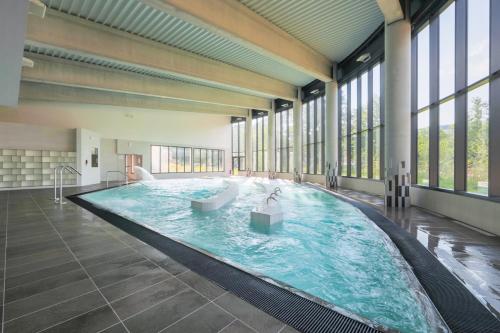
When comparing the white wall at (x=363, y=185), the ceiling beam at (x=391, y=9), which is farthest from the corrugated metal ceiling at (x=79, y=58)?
the white wall at (x=363, y=185)

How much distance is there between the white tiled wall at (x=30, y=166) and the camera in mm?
9633

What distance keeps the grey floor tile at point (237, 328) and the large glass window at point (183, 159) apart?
1651 centimetres

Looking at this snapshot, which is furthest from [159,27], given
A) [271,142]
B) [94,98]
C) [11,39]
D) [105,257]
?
[271,142]

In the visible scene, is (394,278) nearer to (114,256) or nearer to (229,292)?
(229,292)

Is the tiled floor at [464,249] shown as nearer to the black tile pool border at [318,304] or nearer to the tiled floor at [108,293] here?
the black tile pool border at [318,304]

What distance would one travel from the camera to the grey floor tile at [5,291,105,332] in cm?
143

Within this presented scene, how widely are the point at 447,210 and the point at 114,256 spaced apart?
226 inches

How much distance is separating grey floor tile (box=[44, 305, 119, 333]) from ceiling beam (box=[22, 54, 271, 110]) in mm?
9643

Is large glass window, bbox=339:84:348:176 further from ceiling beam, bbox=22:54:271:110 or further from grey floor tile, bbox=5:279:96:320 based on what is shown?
grey floor tile, bbox=5:279:96:320

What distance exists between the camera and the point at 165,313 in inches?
61.0

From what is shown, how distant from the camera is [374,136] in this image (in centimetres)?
832

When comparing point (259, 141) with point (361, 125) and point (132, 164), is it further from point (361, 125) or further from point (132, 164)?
point (361, 125)

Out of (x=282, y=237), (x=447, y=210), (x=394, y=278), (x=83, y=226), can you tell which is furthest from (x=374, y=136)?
(x=83, y=226)

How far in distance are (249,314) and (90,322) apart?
0.99 metres
